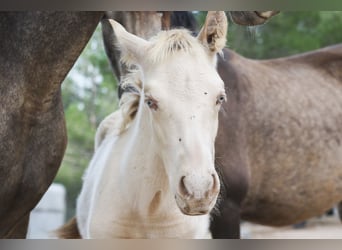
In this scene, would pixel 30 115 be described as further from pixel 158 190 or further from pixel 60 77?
pixel 158 190

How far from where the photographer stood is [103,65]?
411 cm

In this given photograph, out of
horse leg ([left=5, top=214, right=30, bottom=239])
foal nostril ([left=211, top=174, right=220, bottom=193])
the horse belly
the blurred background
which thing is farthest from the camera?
the blurred background

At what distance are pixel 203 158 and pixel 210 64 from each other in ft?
0.91

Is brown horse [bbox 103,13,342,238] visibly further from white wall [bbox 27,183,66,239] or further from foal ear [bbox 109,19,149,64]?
white wall [bbox 27,183,66,239]

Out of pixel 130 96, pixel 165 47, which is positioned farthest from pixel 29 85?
pixel 165 47

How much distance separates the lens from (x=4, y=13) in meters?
1.69

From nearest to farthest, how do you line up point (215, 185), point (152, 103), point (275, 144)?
point (215, 185), point (152, 103), point (275, 144)

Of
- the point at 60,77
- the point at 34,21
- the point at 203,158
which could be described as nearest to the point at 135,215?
the point at 203,158

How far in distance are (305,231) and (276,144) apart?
220 centimetres

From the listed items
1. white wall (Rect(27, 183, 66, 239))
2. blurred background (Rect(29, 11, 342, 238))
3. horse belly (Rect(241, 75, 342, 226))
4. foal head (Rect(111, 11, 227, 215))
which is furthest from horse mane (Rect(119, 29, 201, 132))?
white wall (Rect(27, 183, 66, 239))

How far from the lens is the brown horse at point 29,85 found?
A: 1595mm

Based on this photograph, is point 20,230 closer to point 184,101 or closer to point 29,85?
point 29,85

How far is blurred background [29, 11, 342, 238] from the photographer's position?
130 inches

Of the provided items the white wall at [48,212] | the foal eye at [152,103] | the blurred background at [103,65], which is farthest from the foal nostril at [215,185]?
the white wall at [48,212]
